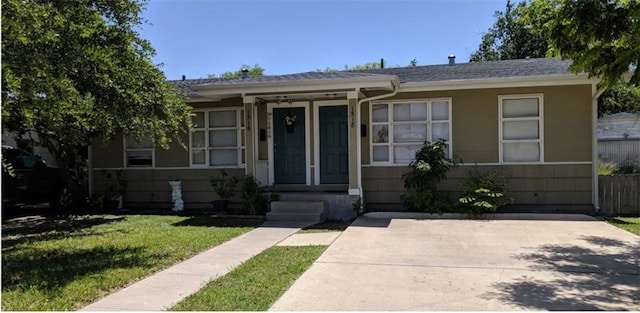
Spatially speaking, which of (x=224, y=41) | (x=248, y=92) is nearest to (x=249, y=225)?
(x=248, y=92)

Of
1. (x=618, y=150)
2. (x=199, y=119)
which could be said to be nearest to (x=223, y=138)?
(x=199, y=119)

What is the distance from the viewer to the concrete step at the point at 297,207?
9.52 meters

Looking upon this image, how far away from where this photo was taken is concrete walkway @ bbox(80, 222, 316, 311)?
4.21 metres

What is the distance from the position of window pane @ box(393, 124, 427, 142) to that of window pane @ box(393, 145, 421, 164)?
0.60 ft

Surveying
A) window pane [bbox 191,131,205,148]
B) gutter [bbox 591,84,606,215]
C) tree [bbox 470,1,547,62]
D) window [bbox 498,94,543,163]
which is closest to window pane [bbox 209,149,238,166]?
window pane [bbox 191,131,205,148]

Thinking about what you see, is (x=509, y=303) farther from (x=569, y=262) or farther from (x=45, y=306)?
(x=45, y=306)

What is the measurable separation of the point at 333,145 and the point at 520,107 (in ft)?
13.9

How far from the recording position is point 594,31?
18.5ft

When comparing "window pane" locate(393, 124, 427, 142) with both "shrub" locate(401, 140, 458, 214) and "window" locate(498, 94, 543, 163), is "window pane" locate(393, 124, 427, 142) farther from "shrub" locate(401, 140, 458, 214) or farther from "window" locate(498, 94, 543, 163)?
"window" locate(498, 94, 543, 163)

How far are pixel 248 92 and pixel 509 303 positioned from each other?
7285 mm

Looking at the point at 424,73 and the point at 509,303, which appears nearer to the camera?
the point at 509,303

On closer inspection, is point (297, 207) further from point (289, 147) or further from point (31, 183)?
point (31, 183)

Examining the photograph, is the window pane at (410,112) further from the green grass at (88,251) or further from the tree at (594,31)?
the green grass at (88,251)

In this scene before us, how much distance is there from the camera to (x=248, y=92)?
10031 millimetres
